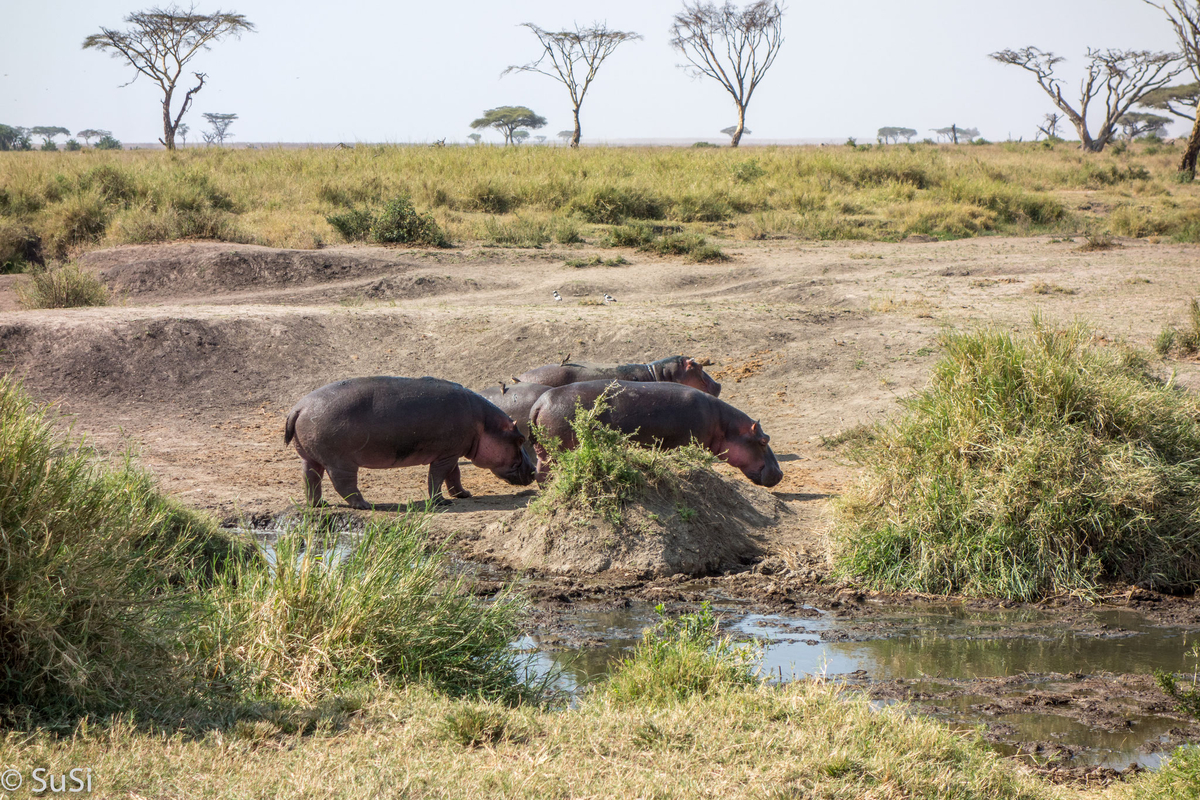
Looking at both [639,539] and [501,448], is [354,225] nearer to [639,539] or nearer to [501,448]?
[501,448]

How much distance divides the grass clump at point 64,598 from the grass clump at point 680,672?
1671mm

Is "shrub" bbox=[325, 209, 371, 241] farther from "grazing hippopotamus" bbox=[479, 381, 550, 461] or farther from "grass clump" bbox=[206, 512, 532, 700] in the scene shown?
"grass clump" bbox=[206, 512, 532, 700]

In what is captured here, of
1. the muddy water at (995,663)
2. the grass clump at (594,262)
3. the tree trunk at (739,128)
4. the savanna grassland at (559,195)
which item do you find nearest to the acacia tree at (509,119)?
the tree trunk at (739,128)

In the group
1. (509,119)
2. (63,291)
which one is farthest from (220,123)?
(63,291)

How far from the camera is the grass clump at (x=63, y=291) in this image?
13070 mm

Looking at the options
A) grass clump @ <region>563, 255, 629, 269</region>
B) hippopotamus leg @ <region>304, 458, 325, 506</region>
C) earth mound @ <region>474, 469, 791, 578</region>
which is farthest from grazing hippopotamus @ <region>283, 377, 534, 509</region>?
grass clump @ <region>563, 255, 629, 269</region>

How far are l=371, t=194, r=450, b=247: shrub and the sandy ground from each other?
155 cm

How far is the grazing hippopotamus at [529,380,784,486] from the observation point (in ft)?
25.1

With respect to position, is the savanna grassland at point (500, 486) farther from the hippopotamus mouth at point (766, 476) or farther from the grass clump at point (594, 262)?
the hippopotamus mouth at point (766, 476)

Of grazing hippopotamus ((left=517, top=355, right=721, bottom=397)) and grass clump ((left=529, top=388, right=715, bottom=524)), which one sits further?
grazing hippopotamus ((left=517, top=355, right=721, bottom=397))

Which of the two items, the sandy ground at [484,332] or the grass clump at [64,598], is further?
the sandy ground at [484,332]

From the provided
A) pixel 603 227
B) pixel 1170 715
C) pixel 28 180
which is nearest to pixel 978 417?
pixel 1170 715

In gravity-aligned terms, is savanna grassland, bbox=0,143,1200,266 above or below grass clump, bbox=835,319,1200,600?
above

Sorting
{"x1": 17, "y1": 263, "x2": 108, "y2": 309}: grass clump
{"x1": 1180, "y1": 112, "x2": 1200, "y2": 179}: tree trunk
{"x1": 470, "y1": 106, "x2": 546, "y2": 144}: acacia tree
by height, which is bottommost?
{"x1": 17, "y1": 263, "x2": 108, "y2": 309}: grass clump
